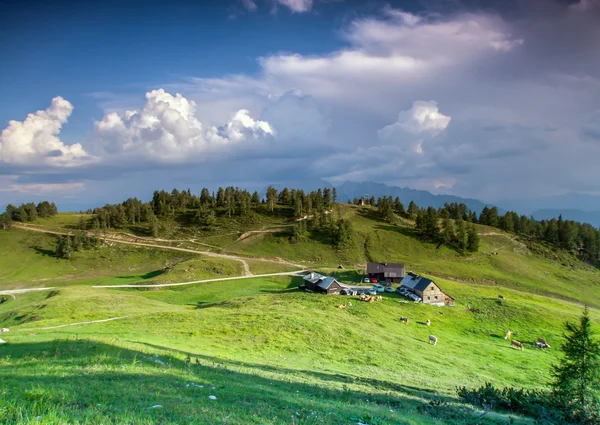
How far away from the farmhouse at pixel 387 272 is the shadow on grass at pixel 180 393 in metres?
64.6

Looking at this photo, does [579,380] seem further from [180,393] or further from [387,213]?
[387,213]

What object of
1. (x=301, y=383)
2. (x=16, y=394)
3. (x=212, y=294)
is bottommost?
(x=212, y=294)

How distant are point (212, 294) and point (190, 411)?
7025 centimetres

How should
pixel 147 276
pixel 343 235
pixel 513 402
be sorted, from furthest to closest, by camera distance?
pixel 343 235 → pixel 147 276 → pixel 513 402

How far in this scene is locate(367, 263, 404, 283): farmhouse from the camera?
87.7 m

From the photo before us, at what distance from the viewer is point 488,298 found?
72.5m

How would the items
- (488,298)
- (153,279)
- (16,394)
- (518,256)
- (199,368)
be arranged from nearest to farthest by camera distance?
(16,394) → (199,368) → (488,298) → (153,279) → (518,256)

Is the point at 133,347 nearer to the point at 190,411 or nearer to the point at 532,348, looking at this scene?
the point at 190,411

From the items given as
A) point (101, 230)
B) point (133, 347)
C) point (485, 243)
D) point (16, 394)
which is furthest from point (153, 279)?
point (485, 243)

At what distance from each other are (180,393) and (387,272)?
7961cm

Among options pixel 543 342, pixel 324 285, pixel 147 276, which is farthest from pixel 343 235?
pixel 543 342

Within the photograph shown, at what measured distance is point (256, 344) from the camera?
35125 millimetres

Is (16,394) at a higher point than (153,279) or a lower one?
higher

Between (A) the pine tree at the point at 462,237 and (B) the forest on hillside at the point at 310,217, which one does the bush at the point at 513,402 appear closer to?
(B) the forest on hillside at the point at 310,217
